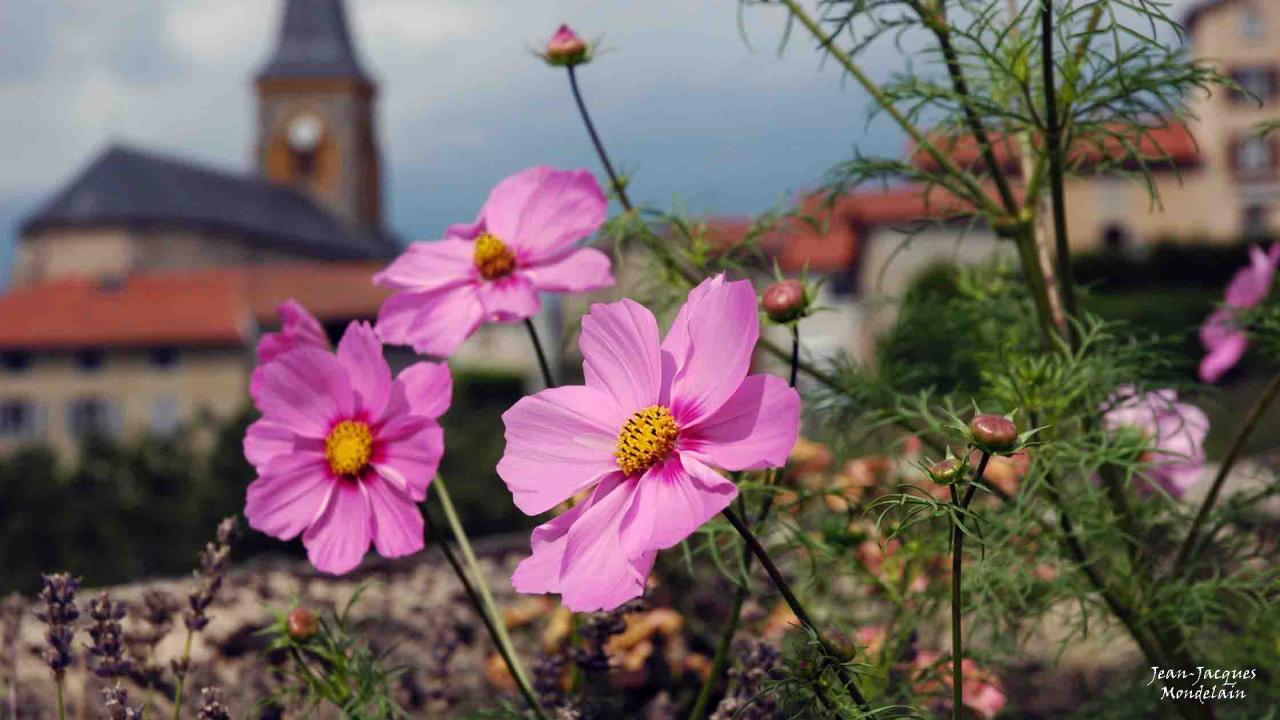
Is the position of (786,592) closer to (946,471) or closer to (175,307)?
(946,471)

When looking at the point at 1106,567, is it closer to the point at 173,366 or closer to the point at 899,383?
the point at 899,383

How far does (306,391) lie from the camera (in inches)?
50.1

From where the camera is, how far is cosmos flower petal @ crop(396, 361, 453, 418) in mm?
1222

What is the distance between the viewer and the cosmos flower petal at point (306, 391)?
49.5 inches

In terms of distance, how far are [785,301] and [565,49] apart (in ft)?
1.72

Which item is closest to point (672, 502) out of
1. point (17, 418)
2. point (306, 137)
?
point (17, 418)

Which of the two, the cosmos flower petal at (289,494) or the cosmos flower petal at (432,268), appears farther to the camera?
the cosmos flower petal at (432,268)

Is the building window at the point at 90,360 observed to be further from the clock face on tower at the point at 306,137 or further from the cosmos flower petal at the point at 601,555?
the cosmos flower petal at the point at 601,555

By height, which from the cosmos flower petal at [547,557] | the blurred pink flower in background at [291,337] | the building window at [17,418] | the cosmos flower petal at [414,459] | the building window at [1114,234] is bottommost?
the building window at [17,418]

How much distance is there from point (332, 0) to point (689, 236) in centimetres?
6322

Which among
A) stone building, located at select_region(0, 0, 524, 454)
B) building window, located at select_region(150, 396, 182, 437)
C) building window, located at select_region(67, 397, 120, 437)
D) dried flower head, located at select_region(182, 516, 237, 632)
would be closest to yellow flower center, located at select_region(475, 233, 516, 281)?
dried flower head, located at select_region(182, 516, 237, 632)

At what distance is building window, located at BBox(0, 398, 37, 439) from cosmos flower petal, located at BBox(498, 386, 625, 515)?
37.4 metres

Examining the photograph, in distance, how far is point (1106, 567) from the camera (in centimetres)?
189

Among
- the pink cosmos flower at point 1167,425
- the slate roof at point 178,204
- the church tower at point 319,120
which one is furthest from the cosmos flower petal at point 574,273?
the church tower at point 319,120
